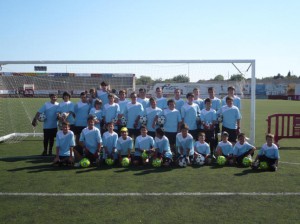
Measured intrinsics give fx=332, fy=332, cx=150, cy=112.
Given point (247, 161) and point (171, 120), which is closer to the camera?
point (247, 161)

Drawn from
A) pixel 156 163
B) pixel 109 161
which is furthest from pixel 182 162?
pixel 109 161

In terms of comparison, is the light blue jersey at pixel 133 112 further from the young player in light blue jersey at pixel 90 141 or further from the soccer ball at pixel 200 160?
the soccer ball at pixel 200 160

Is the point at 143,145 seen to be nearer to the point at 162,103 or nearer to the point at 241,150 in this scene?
the point at 162,103

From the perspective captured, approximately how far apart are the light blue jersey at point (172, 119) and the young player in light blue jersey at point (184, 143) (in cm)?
41

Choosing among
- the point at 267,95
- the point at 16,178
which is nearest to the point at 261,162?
the point at 16,178

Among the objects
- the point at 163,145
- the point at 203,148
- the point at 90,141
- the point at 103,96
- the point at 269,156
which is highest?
the point at 103,96

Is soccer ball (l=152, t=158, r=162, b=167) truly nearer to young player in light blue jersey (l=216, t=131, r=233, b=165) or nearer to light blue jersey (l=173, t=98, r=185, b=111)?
young player in light blue jersey (l=216, t=131, r=233, b=165)

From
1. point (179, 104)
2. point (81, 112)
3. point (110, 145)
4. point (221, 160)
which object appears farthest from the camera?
point (179, 104)

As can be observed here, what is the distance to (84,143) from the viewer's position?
25.8 feet

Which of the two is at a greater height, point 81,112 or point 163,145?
point 81,112

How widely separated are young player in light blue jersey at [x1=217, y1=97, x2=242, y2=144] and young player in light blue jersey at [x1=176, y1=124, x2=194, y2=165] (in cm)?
122

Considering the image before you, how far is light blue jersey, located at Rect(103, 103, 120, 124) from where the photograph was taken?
8.52 metres

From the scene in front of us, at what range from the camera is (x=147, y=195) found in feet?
17.8

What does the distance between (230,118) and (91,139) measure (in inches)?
139
